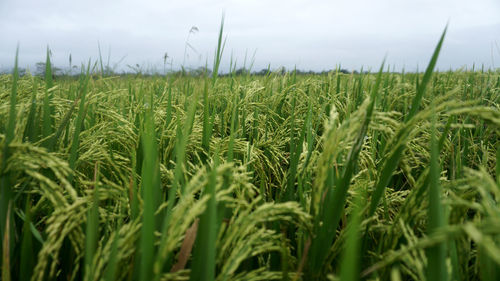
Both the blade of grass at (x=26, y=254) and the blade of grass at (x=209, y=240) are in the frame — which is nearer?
the blade of grass at (x=209, y=240)

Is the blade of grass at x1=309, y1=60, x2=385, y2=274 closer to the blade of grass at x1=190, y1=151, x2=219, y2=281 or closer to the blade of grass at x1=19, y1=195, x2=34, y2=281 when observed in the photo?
the blade of grass at x1=190, y1=151, x2=219, y2=281

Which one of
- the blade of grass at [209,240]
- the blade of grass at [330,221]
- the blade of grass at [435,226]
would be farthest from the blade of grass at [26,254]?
the blade of grass at [435,226]

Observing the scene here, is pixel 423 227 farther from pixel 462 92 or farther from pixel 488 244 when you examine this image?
pixel 462 92

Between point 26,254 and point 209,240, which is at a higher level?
point 209,240

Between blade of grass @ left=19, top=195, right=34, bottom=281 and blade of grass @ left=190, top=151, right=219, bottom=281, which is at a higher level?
blade of grass @ left=190, top=151, right=219, bottom=281

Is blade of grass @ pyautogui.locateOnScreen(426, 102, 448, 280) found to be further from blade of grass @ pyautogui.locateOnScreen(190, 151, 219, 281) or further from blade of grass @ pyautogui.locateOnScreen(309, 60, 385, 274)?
blade of grass @ pyautogui.locateOnScreen(190, 151, 219, 281)

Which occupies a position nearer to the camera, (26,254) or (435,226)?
(435,226)

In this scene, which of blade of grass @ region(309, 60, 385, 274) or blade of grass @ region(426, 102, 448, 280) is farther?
blade of grass @ region(309, 60, 385, 274)

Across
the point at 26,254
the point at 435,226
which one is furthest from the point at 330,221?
the point at 26,254

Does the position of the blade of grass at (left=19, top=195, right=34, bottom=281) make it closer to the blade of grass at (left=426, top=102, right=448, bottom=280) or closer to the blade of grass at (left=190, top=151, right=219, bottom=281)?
the blade of grass at (left=190, top=151, right=219, bottom=281)

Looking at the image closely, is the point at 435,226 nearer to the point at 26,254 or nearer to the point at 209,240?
the point at 209,240

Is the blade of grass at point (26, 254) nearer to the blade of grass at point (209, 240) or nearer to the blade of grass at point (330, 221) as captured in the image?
the blade of grass at point (209, 240)

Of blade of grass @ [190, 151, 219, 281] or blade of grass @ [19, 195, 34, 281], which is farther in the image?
blade of grass @ [19, 195, 34, 281]

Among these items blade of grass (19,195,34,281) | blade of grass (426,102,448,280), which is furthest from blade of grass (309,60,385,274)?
blade of grass (19,195,34,281)
